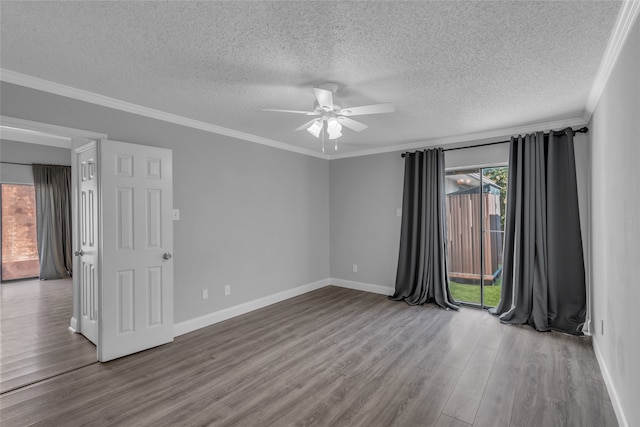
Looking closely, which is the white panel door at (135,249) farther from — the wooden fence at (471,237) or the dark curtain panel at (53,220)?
the dark curtain panel at (53,220)

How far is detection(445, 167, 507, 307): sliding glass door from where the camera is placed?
450 centimetres

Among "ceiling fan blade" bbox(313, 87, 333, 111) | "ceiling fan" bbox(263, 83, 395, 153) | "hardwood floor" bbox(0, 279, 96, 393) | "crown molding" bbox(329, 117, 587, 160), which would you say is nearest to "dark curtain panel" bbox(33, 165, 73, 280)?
"hardwood floor" bbox(0, 279, 96, 393)

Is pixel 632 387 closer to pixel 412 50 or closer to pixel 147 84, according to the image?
pixel 412 50

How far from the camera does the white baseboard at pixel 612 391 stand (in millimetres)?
2001

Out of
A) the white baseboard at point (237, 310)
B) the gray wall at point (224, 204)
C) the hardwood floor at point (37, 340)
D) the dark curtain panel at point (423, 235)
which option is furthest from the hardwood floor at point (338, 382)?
the dark curtain panel at point (423, 235)

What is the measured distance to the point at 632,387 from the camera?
181 cm

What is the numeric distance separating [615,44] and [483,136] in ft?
7.68

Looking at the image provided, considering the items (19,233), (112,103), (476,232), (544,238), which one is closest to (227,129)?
(112,103)

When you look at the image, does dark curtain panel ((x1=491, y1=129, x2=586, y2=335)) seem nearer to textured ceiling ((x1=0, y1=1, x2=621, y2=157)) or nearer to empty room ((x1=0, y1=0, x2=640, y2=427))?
empty room ((x1=0, y1=0, x2=640, y2=427))

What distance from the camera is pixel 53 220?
256 inches

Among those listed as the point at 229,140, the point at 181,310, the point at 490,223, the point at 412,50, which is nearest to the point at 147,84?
the point at 229,140

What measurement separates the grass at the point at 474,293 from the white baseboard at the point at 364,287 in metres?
0.98

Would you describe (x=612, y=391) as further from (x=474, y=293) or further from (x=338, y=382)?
(x=474, y=293)

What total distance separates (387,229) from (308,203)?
4.76 feet
